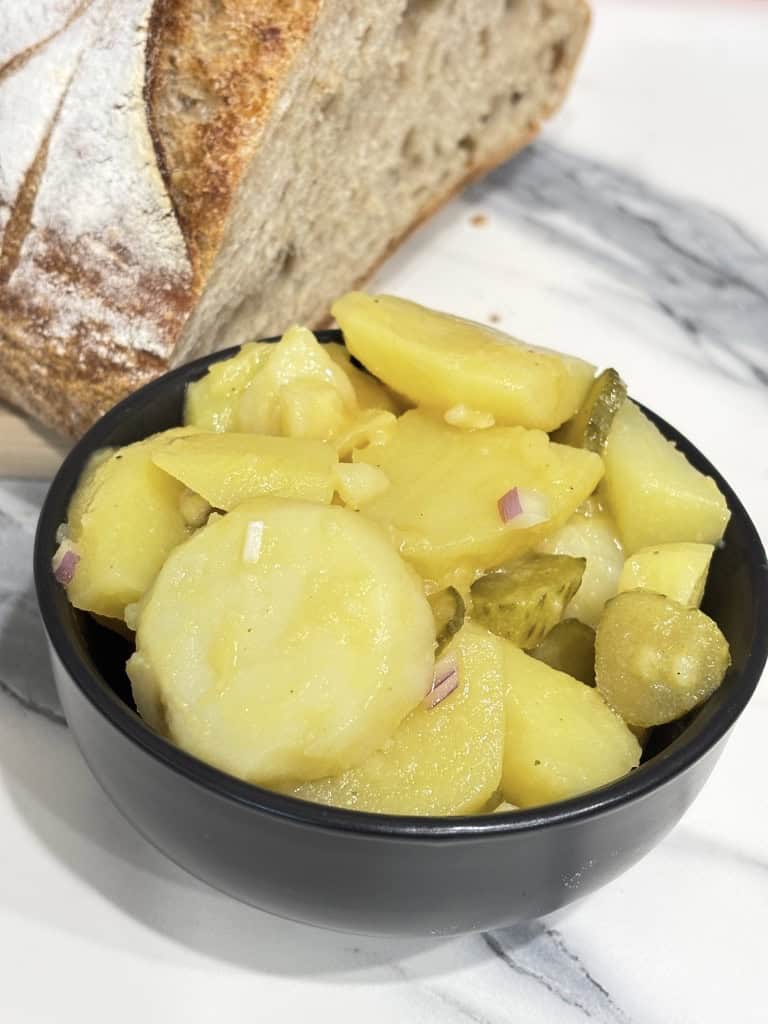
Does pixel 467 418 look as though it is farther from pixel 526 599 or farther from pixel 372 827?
pixel 372 827

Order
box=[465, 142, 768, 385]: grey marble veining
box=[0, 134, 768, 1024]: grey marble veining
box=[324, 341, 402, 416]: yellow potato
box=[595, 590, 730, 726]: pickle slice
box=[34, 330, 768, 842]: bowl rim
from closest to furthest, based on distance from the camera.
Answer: box=[34, 330, 768, 842]: bowl rim → box=[595, 590, 730, 726]: pickle slice → box=[0, 134, 768, 1024]: grey marble veining → box=[324, 341, 402, 416]: yellow potato → box=[465, 142, 768, 385]: grey marble veining

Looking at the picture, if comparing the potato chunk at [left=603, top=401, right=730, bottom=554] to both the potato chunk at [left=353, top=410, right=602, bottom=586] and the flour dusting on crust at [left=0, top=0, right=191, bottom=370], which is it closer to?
the potato chunk at [left=353, top=410, right=602, bottom=586]

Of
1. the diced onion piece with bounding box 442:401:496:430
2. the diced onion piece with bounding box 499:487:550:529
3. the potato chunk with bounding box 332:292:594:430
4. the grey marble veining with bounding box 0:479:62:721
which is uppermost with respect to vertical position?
the potato chunk with bounding box 332:292:594:430

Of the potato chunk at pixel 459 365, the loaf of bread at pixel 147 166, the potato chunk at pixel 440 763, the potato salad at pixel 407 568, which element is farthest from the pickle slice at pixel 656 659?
the loaf of bread at pixel 147 166

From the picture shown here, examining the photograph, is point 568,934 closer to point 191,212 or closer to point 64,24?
point 191,212

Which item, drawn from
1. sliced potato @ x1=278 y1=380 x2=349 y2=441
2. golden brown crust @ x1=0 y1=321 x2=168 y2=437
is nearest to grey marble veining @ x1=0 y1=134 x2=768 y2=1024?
golden brown crust @ x1=0 y1=321 x2=168 y2=437

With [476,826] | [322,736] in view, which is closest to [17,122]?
[322,736]

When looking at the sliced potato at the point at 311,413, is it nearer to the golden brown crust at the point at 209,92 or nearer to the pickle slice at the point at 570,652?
the pickle slice at the point at 570,652
